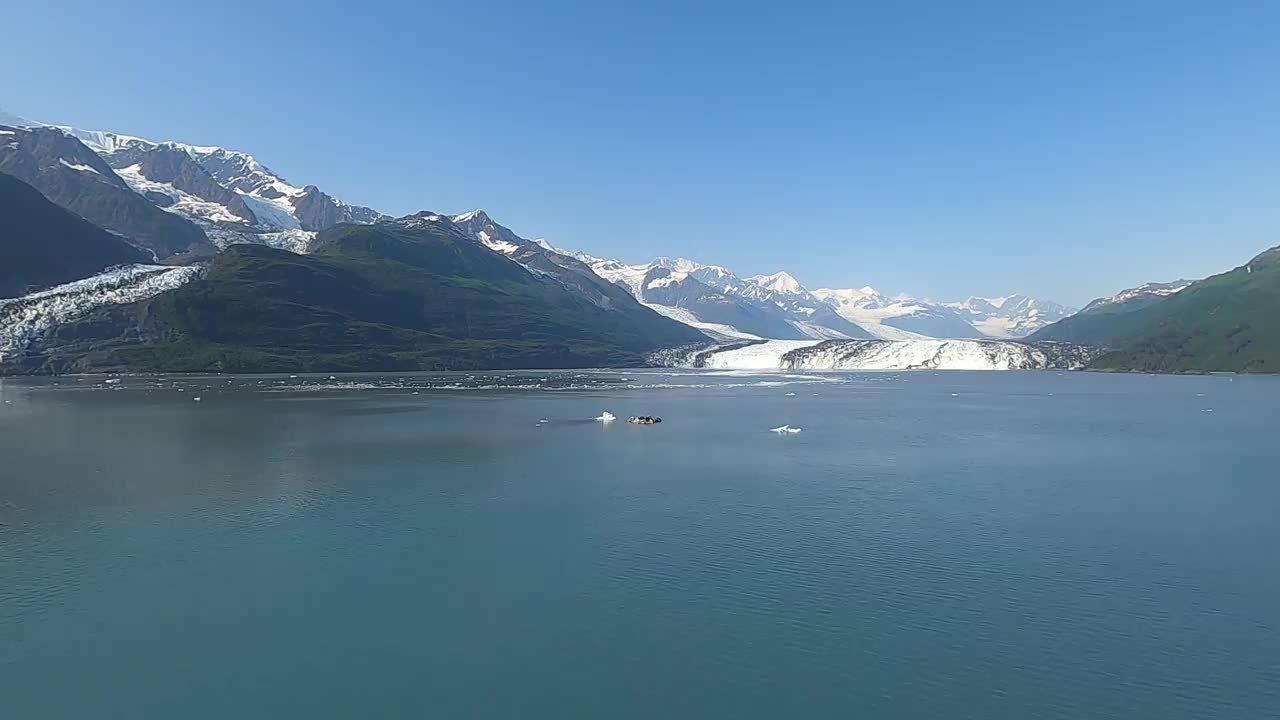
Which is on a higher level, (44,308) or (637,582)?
(44,308)

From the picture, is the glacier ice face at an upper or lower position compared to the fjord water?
upper

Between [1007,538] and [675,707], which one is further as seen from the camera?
[1007,538]

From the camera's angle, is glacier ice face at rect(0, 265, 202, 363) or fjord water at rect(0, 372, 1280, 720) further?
glacier ice face at rect(0, 265, 202, 363)

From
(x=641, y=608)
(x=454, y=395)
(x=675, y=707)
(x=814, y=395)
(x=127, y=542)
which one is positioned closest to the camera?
(x=675, y=707)

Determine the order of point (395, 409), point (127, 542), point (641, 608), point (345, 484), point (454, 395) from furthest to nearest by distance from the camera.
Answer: point (454, 395), point (395, 409), point (345, 484), point (127, 542), point (641, 608)

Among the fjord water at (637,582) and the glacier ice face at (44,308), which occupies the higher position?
the glacier ice face at (44,308)

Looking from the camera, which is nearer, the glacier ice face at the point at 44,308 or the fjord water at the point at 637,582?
the fjord water at the point at 637,582

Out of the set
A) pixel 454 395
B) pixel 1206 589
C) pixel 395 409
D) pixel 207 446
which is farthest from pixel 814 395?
pixel 1206 589

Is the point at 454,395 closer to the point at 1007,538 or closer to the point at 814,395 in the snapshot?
the point at 814,395
